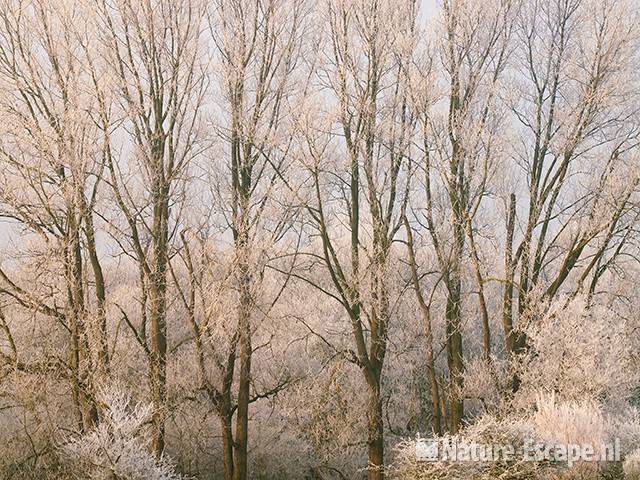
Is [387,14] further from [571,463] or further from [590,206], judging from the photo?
[571,463]

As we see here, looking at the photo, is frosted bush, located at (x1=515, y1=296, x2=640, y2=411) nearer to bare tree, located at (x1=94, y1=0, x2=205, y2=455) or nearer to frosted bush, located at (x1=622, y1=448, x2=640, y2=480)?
frosted bush, located at (x1=622, y1=448, x2=640, y2=480)

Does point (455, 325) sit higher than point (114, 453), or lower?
higher

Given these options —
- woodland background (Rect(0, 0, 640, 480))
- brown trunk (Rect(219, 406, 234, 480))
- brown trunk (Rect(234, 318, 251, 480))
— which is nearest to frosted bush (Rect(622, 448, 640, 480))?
woodland background (Rect(0, 0, 640, 480))

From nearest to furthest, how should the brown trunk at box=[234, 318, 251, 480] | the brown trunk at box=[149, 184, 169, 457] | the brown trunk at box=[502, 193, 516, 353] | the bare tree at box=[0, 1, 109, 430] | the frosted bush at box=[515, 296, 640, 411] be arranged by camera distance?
1. the bare tree at box=[0, 1, 109, 430]
2. the brown trunk at box=[149, 184, 169, 457]
3. the frosted bush at box=[515, 296, 640, 411]
4. the brown trunk at box=[234, 318, 251, 480]
5. the brown trunk at box=[502, 193, 516, 353]

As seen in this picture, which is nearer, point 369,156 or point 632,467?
point 632,467

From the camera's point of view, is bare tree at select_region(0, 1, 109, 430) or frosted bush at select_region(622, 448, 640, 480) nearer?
frosted bush at select_region(622, 448, 640, 480)

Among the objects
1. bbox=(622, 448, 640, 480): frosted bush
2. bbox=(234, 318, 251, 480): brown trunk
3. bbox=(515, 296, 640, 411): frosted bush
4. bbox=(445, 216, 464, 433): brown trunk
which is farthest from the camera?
bbox=(445, 216, 464, 433): brown trunk

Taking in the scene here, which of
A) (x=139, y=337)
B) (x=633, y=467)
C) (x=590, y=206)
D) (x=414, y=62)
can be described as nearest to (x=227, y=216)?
(x=139, y=337)

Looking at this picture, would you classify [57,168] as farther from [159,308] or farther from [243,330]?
[243,330]

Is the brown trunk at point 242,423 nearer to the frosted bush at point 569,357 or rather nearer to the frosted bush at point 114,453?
the frosted bush at point 114,453

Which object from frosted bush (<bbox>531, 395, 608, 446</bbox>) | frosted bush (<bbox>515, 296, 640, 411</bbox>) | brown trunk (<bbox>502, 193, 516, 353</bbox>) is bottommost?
frosted bush (<bbox>531, 395, 608, 446</bbox>)

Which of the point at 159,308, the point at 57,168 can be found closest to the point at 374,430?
the point at 159,308

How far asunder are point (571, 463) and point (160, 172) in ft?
27.3

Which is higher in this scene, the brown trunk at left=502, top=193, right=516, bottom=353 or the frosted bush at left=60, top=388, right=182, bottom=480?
the brown trunk at left=502, top=193, right=516, bottom=353
